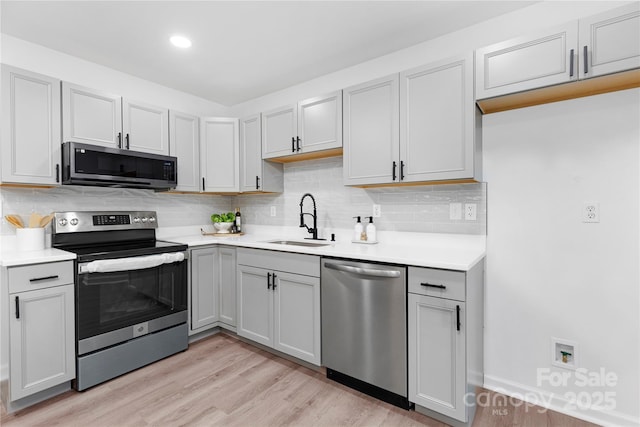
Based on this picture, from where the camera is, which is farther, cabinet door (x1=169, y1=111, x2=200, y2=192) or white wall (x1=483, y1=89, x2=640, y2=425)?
cabinet door (x1=169, y1=111, x2=200, y2=192)

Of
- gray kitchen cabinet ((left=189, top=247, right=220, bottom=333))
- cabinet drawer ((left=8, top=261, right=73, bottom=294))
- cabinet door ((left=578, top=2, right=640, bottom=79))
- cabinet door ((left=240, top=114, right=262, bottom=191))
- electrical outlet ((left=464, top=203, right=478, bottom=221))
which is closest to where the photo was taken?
cabinet door ((left=578, top=2, right=640, bottom=79))

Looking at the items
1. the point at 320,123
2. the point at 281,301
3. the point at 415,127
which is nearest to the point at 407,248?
the point at 415,127

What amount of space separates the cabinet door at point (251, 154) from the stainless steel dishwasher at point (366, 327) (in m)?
1.35

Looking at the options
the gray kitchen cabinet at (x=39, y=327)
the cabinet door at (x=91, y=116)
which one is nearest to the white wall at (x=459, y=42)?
the cabinet door at (x=91, y=116)

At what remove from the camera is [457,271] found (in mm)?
1650

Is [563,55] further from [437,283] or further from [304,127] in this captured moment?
[304,127]

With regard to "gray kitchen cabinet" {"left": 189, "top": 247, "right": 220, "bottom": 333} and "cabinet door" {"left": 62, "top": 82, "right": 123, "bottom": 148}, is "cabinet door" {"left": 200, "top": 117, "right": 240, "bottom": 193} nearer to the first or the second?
"gray kitchen cabinet" {"left": 189, "top": 247, "right": 220, "bottom": 333}

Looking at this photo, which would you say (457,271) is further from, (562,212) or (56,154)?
(56,154)

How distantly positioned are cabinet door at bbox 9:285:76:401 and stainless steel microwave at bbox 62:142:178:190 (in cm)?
81

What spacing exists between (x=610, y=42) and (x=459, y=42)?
0.92 metres

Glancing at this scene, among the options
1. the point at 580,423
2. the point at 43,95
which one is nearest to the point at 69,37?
the point at 43,95

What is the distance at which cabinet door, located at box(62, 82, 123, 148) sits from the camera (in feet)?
7.62

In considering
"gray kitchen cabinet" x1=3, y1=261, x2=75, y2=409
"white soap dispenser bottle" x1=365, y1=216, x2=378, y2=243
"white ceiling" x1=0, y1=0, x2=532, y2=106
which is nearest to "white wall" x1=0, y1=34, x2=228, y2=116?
"white ceiling" x1=0, y1=0, x2=532, y2=106

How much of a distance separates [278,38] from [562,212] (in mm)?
2230
